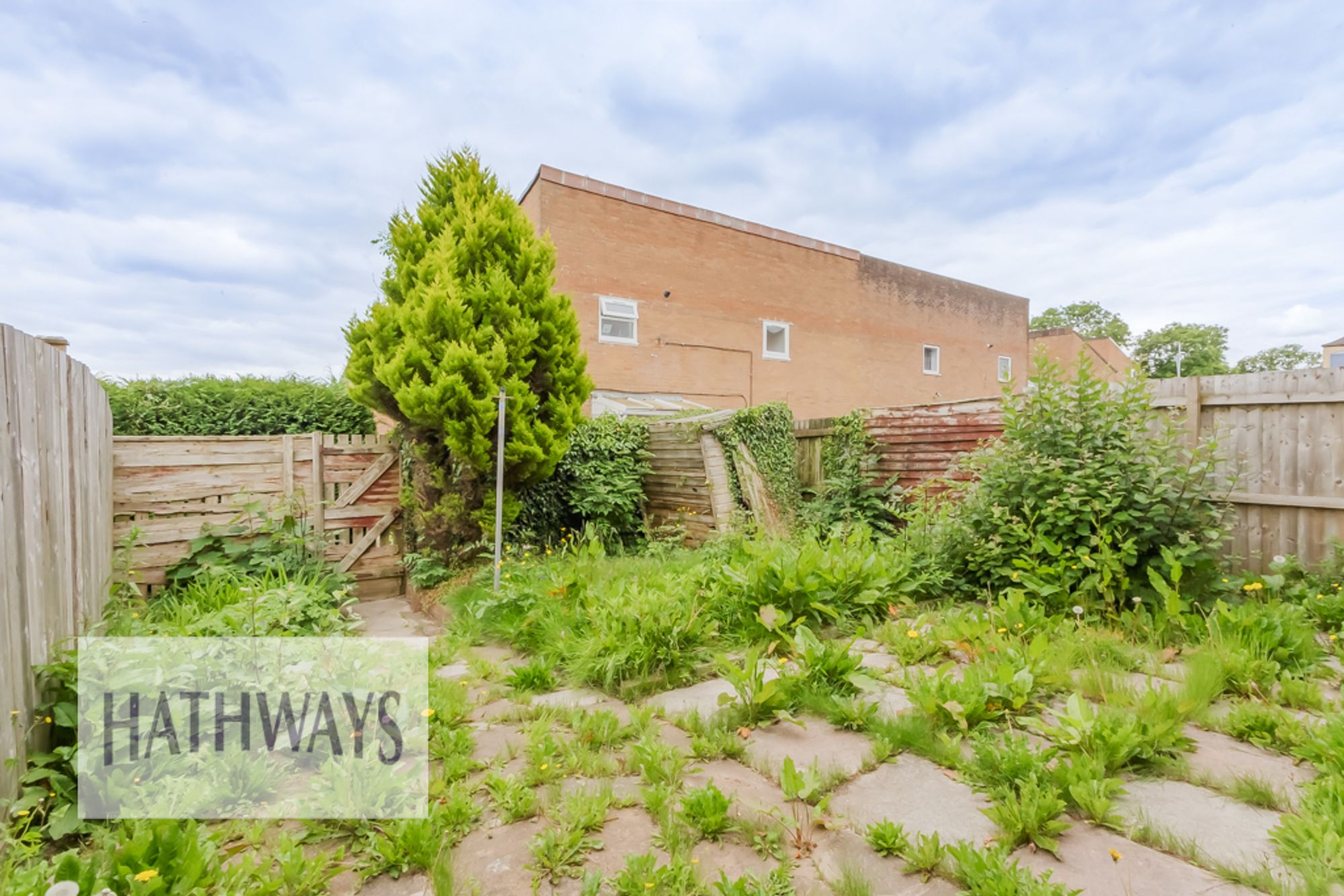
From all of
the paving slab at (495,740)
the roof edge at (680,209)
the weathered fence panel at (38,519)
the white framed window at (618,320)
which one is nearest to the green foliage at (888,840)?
the paving slab at (495,740)

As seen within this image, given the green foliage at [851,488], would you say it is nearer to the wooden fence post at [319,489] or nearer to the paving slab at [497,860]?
the wooden fence post at [319,489]

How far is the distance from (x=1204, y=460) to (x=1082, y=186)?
1262 centimetres

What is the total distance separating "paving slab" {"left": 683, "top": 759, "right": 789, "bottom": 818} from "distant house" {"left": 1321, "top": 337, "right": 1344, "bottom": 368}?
39.8 metres

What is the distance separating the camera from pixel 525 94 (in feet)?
26.6

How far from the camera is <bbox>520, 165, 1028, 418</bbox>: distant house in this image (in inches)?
422

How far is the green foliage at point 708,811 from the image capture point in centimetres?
174

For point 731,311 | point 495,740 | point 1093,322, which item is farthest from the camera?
point 1093,322

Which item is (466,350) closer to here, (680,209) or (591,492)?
(591,492)

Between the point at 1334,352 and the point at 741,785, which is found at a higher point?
the point at 1334,352

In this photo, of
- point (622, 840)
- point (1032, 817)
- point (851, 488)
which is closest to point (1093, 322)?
point (851, 488)

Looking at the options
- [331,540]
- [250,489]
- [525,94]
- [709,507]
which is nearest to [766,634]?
[709,507]

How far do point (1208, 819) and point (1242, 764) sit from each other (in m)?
0.52

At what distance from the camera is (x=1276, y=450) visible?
4.22 meters

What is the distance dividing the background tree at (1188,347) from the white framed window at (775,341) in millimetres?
41119
